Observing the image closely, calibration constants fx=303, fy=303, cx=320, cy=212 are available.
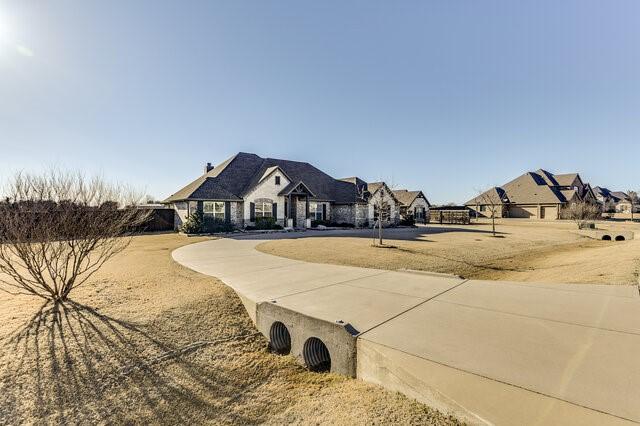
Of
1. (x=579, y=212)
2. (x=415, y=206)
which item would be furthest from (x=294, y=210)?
(x=579, y=212)

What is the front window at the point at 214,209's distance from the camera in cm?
2384

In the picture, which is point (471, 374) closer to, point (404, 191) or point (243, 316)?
point (243, 316)

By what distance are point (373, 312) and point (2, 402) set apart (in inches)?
199

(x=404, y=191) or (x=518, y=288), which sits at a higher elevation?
(x=404, y=191)

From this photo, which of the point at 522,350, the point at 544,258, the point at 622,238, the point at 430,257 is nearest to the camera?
the point at 522,350

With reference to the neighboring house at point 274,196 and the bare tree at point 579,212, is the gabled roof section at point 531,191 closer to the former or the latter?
the bare tree at point 579,212

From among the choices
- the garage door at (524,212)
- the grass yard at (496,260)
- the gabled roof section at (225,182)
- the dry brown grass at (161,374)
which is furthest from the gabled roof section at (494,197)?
the dry brown grass at (161,374)

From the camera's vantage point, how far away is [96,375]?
4.26m

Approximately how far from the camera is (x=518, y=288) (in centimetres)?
651

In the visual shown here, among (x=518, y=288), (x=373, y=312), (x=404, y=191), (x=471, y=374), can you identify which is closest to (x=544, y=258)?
(x=518, y=288)

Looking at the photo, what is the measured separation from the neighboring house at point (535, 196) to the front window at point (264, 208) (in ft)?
101

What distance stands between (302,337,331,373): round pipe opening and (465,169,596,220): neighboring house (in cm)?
4278

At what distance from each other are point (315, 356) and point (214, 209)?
69.4ft

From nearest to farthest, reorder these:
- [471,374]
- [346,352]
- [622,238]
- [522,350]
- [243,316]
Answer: [471,374] → [522,350] → [346,352] → [243,316] → [622,238]
